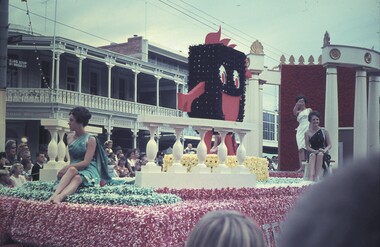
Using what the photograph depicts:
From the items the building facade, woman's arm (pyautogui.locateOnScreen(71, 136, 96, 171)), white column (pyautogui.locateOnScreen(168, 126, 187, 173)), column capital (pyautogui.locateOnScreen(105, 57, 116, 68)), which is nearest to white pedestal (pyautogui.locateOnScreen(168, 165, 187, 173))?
white column (pyautogui.locateOnScreen(168, 126, 187, 173))

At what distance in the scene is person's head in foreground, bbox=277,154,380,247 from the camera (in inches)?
21.0

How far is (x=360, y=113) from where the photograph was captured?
12977mm

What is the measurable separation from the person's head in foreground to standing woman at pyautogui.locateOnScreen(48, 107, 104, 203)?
13.0 ft

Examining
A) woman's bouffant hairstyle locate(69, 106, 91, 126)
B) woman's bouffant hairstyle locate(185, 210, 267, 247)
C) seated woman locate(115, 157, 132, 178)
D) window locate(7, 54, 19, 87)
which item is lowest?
seated woman locate(115, 157, 132, 178)

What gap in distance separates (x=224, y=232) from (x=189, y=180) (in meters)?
Result: 4.13

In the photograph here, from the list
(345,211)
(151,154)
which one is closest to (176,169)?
(151,154)

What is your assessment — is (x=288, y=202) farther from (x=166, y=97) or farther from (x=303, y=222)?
Result: (x=166, y=97)

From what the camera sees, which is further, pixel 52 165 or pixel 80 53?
pixel 80 53

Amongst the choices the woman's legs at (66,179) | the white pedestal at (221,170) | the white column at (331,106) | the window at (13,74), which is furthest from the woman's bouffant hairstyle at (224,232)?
the window at (13,74)

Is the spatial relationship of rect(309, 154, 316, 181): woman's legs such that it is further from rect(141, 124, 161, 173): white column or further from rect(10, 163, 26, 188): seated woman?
rect(10, 163, 26, 188): seated woman

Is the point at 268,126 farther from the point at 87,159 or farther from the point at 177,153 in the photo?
the point at 87,159

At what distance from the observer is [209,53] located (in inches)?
284

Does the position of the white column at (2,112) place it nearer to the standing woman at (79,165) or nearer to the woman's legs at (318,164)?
the standing woman at (79,165)

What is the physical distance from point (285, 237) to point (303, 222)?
0.04m
